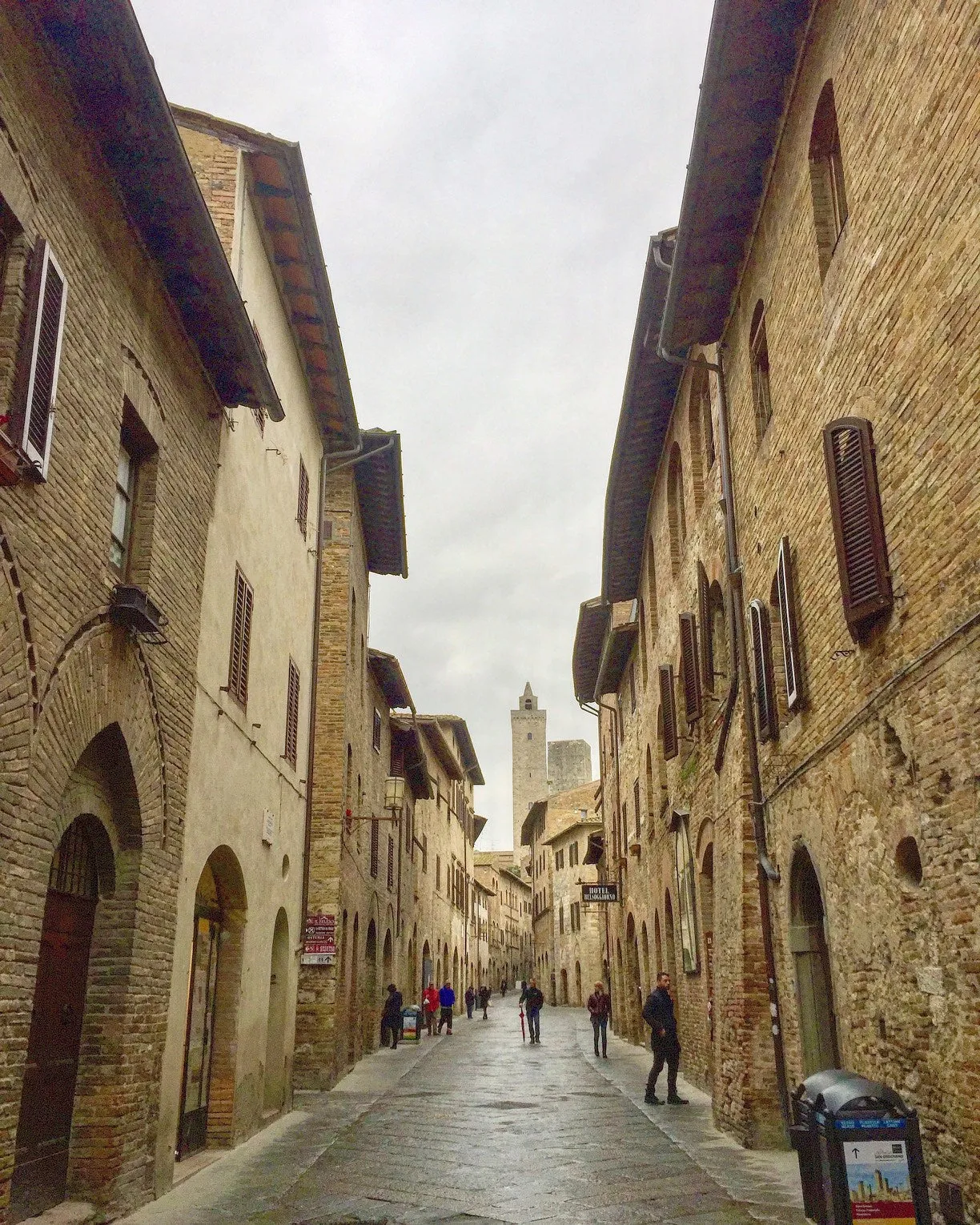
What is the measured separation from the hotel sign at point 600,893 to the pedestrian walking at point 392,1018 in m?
4.62

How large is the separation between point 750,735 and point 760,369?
3.61 m

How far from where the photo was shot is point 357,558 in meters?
20.7

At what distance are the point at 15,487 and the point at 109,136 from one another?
9.35 feet

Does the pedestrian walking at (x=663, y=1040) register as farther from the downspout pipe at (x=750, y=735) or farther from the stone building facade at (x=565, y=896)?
the stone building facade at (x=565, y=896)

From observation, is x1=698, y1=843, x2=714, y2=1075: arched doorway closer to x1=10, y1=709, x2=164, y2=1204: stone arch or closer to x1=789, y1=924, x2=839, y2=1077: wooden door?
x1=789, y1=924, x2=839, y2=1077: wooden door

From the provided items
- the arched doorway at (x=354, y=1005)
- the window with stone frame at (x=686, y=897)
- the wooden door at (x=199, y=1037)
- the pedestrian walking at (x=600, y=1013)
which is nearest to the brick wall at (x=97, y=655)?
the wooden door at (x=199, y=1037)

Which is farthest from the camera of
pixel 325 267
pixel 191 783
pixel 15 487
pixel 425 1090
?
pixel 425 1090

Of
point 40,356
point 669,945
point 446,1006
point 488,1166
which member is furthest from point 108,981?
point 446,1006

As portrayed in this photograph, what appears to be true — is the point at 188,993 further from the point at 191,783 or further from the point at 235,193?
the point at 235,193

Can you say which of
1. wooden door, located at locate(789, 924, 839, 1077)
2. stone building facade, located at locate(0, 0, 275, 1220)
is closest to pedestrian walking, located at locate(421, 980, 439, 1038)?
wooden door, located at locate(789, 924, 839, 1077)

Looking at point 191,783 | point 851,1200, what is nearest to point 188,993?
point 191,783

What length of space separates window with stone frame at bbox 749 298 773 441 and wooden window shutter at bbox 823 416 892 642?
10.1 ft

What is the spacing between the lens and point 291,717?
578 inches

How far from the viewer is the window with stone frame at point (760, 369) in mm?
11000
